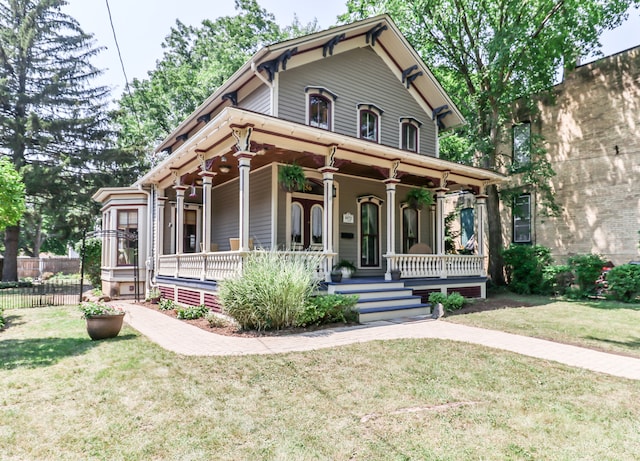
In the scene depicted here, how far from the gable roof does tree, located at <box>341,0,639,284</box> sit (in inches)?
77.1

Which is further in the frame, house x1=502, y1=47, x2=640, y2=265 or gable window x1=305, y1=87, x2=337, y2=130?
house x1=502, y1=47, x2=640, y2=265

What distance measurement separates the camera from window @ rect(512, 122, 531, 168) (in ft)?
53.5

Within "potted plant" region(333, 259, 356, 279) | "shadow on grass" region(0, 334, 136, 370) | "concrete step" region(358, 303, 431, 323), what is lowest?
"shadow on grass" region(0, 334, 136, 370)

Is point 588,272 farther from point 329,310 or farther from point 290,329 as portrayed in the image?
point 290,329

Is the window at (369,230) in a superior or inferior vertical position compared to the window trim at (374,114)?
inferior

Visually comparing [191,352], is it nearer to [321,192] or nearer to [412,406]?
[412,406]

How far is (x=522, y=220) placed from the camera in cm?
1680

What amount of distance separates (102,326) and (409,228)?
10.0 m

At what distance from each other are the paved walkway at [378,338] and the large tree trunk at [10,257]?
1739 cm

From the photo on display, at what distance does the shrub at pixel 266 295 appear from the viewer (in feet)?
23.1

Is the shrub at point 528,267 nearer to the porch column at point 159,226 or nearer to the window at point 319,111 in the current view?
the window at point 319,111

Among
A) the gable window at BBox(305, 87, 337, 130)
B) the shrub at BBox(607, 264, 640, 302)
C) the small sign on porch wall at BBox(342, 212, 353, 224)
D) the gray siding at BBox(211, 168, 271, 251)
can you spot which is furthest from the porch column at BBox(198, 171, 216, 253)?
the shrub at BBox(607, 264, 640, 302)

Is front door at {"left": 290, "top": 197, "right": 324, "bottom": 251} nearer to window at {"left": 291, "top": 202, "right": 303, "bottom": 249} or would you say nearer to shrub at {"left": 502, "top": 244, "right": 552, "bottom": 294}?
window at {"left": 291, "top": 202, "right": 303, "bottom": 249}

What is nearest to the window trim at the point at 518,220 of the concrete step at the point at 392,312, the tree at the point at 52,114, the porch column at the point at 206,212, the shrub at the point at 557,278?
the shrub at the point at 557,278
